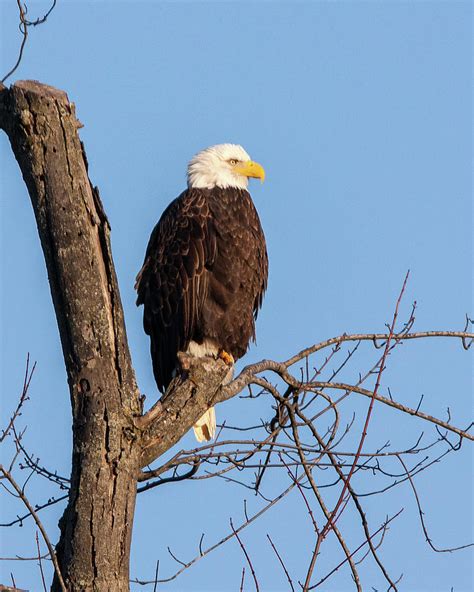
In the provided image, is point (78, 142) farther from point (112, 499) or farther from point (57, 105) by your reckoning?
point (112, 499)

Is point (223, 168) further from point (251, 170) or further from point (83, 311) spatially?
point (83, 311)

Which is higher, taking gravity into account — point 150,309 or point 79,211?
point 150,309

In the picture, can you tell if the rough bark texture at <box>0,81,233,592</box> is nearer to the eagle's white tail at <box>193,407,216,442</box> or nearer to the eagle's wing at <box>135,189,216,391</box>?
the eagle's wing at <box>135,189,216,391</box>

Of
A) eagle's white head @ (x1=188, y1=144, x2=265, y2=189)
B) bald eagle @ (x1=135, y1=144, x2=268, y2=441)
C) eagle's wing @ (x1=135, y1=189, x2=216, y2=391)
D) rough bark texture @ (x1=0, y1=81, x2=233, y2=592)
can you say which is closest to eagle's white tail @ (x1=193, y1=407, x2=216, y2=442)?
bald eagle @ (x1=135, y1=144, x2=268, y2=441)

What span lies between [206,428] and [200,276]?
0.96 m

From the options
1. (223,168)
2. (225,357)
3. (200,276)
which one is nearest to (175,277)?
(200,276)

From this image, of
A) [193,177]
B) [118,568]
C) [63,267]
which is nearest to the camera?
[118,568]

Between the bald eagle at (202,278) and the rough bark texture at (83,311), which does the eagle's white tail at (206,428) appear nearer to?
the bald eagle at (202,278)

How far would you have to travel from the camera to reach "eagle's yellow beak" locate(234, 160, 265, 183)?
5578 mm

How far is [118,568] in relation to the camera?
2.87 metres

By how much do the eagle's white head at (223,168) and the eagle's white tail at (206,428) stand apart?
137 centimetres

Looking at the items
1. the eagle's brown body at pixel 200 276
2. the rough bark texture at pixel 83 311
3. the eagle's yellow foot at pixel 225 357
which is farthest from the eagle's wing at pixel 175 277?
the rough bark texture at pixel 83 311

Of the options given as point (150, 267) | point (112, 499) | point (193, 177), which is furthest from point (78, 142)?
point (193, 177)

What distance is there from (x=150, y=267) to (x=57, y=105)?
2.10 meters
